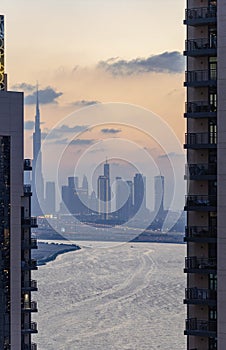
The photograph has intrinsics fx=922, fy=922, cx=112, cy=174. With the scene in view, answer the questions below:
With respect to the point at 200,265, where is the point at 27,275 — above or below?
below

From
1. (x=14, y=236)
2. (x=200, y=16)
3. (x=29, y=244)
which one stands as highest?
(x=200, y=16)

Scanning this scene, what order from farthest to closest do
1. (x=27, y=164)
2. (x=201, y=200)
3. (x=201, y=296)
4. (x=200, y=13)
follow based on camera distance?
1. (x=27, y=164)
2. (x=200, y=13)
3. (x=201, y=200)
4. (x=201, y=296)

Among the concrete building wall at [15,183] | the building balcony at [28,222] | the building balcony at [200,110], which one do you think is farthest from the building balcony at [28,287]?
the building balcony at [200,110]

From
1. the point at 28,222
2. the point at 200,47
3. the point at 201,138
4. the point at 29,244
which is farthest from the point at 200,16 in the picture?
the point at 29,244

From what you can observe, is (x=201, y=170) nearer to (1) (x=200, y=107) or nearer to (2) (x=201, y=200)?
(2) (x=201, y=200)

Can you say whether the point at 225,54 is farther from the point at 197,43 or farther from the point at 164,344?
the point at 164,344

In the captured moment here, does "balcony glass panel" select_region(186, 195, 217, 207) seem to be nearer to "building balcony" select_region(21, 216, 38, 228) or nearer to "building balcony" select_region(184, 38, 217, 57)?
"building balcony" select_region(184, 38, 217, 57)

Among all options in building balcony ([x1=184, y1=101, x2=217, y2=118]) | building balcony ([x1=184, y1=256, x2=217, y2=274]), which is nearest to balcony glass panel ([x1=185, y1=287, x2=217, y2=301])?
building balcony ([x1=184, y1=256, x2=217, y2=274])

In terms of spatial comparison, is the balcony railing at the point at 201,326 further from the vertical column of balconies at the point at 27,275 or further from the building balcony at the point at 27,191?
the building balcony at the point at 27,191
